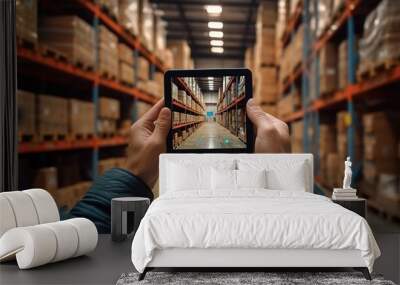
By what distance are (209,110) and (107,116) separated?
3257 mm

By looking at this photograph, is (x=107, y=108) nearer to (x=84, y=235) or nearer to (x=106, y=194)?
(x=106, y=194)

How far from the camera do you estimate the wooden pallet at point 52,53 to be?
5.69m

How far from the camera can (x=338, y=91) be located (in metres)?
7.07

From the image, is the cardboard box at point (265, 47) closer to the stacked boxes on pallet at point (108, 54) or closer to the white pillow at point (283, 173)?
the stacked boxes on pallet at point (108, 54)

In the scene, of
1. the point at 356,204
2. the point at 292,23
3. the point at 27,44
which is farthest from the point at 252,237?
the point at 292,23

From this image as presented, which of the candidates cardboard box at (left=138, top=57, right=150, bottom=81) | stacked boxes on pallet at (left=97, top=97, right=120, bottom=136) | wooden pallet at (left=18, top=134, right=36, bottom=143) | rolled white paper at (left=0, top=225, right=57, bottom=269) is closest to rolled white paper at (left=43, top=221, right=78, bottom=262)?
rolled white paper at (left=0, top=225, right=57, bottom=269)

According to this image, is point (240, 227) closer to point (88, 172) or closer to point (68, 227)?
point (68, 227)

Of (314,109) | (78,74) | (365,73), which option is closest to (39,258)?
(78,74)

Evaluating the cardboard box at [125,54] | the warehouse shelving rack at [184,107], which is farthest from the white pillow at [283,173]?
the cardboard box at [125,54]

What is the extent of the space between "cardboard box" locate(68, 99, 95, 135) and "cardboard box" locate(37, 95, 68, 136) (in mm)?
88

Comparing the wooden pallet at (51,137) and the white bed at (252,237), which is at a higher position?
the wooden pallet at (51,137)

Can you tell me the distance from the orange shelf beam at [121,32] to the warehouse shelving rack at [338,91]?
2272 millimetres

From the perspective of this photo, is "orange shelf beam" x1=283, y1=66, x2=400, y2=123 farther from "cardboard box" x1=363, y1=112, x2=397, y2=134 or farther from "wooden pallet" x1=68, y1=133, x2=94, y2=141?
"wooden pallet" x1=68, y1=133, x2=94, y2=141

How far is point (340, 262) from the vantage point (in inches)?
132
